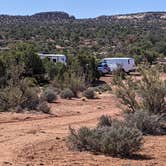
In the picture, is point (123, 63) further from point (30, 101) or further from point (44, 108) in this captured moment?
point (44, 108)

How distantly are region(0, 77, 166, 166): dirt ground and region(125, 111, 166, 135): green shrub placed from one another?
0.58 metres

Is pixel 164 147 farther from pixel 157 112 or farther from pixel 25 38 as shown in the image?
pixel 25 38

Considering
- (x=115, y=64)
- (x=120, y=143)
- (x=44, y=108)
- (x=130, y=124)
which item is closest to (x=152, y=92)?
A: (x=130, y=124)

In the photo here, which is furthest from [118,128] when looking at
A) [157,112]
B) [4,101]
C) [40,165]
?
[4,101]

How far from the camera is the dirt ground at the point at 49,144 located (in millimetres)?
12320

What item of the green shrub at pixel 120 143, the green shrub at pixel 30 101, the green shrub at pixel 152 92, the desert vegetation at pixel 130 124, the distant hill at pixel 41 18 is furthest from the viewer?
the distant hill at pixel 41 18

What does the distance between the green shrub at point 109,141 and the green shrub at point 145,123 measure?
2.85 m

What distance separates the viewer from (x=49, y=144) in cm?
1469

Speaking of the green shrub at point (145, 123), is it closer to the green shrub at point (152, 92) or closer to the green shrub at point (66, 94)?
the green shrub at point (152, 92)

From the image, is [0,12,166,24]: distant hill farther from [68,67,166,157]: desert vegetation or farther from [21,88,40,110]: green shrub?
[68,67,166,157]: desert vegetation

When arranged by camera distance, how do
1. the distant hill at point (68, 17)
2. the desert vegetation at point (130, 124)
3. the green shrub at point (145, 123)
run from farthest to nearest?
the distant hill at point (68, 17) → the green shrub at point (145, 123) → the desert vegetation at point (130, 124)

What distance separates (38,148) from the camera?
46.0 ft

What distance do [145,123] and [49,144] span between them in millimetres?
3537

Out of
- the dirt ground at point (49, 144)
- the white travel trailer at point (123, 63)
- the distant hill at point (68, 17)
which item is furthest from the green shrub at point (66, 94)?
the distant hill at point (68, 17)
